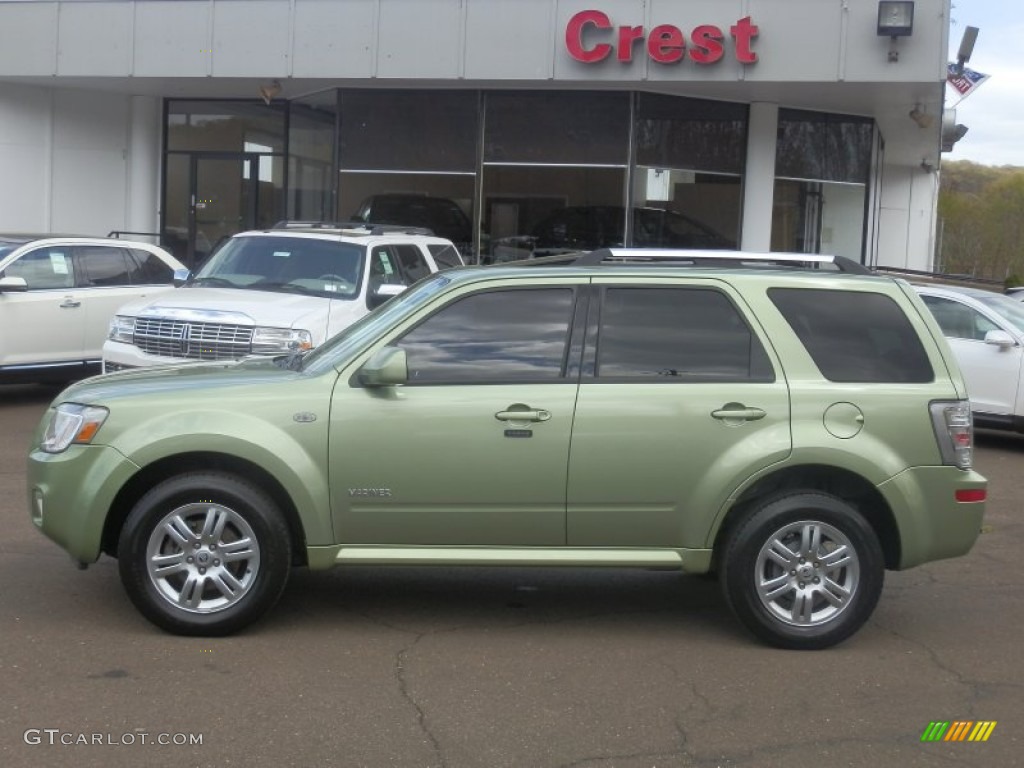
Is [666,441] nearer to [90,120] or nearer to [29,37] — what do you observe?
[29,37]

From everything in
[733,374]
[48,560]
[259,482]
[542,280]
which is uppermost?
[542,280]

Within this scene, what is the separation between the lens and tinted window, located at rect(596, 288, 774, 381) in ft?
20.4

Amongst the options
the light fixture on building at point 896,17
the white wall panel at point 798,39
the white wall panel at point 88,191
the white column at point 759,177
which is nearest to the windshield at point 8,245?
the white wall panel at point 88,191

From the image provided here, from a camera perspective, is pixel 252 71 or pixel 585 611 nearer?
pixel 585 611

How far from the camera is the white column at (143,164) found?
75.0 ft

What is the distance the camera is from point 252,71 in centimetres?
1894

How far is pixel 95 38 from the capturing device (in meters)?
19.7

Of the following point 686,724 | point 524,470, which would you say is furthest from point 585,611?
point 686,724

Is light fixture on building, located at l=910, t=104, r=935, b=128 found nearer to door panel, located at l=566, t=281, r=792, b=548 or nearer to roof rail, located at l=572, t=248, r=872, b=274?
roof rail, located at l=572, t=248, r=872, b=274

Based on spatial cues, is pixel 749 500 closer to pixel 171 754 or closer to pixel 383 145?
pixel 171 754

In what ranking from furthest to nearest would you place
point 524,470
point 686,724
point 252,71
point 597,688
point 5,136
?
point 5,136, point 252,71, point 524,470, point 597,688, point 686,724

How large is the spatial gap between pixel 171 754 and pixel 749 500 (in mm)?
2882

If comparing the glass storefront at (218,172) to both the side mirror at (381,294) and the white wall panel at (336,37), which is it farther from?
the side mirror at (381,294)

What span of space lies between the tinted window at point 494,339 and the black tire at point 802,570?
3.94ft
